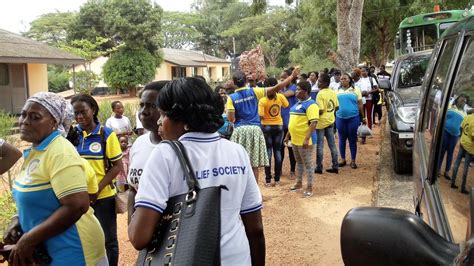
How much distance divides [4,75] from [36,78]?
1.60 meters

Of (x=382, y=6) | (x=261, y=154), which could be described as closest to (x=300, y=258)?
(x=261, y=154)

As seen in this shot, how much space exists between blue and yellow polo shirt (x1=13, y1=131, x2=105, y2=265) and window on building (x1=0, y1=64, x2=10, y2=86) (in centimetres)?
1727

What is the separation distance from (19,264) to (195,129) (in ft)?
4.00

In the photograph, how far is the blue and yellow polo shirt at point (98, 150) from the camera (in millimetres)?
3498

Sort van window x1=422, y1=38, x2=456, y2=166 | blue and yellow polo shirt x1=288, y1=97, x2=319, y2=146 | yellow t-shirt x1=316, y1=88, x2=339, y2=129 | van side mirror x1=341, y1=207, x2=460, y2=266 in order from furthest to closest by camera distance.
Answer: yellow t-shirt x1=316, y1=88, x2=339, y2=129
blue and yellow polo shirt x1=288, y1=97, x2=319, y2=146
van window x1=422, y1=38, x2=456, y2=166
van side mirror x1=341, y1=207, x2=460, y2=266

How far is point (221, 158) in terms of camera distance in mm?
1862

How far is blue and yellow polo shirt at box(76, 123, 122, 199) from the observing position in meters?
3.50

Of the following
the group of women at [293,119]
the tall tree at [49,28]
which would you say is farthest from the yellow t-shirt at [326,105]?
the tall tree at [49,28]

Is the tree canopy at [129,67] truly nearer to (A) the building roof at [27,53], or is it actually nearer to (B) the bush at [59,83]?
(B) the bush at [59,83]

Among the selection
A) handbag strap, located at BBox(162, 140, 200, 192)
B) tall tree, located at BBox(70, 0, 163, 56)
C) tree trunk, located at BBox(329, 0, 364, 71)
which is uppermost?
tall tree, located at BBox(70, 0, 163, 56)

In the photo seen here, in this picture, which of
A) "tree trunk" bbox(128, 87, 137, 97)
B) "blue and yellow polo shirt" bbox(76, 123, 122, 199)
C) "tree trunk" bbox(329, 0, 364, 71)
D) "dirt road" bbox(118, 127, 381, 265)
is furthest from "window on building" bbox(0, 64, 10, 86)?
"blue and yellow polo shirt" bbox(76, 123, 122, 199)

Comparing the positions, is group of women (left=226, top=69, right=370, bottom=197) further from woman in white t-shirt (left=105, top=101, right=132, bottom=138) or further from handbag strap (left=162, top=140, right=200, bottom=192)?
handbag strap (left=162, top=140, right=200, bottom=192)

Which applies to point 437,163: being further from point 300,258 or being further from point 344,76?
point 344,76

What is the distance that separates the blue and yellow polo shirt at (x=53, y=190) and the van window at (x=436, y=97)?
1.75 meters
